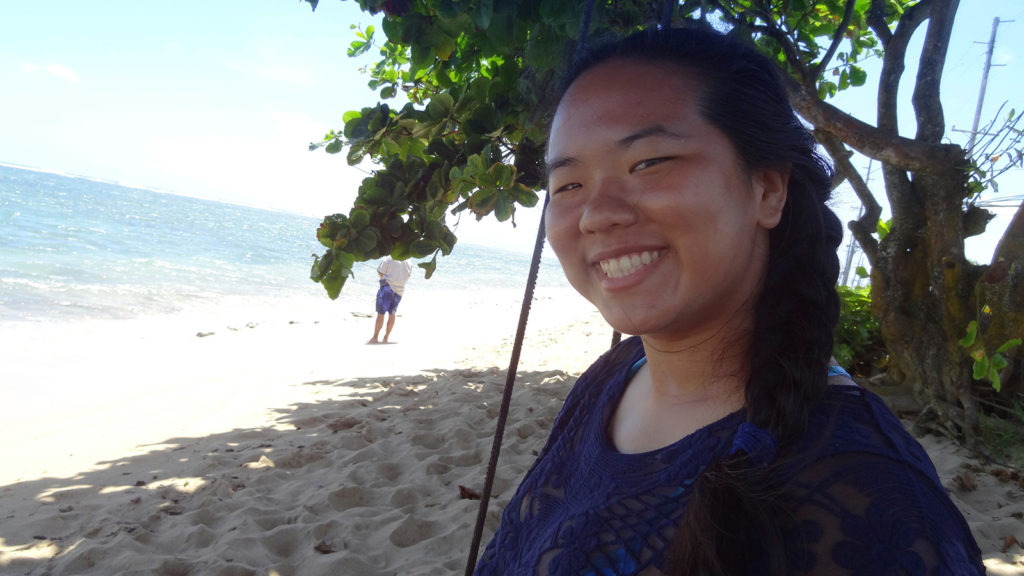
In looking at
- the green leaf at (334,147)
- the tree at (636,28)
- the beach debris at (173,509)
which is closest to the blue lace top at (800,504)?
the tree at (636,28)

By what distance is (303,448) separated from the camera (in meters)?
4.67

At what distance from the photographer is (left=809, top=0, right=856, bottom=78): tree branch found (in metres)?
3.31

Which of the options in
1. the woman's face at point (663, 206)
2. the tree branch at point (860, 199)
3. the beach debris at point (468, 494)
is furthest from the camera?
the tree branch at point (860, 199)

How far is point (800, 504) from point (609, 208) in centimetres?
49

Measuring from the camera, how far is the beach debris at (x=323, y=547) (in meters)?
3.19

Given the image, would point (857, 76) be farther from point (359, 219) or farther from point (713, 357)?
point (713, 357)

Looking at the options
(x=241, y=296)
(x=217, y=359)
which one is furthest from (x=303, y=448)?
(x=241, y=296)

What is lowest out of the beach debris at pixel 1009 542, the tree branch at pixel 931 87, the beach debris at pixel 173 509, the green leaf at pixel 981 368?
the beach debris at pixel 173 509

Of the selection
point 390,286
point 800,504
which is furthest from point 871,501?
point 390,286

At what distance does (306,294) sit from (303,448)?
43.3 ft

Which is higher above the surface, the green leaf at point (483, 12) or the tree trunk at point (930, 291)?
the green leaf at point (483, 12)

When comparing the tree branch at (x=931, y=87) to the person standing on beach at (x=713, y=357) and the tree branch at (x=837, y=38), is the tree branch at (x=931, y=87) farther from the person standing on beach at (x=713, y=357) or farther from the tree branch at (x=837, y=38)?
the person standing on beach at (x=713, y=357)

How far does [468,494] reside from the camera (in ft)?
12.4

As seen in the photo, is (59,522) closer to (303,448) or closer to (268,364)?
(303,448)
